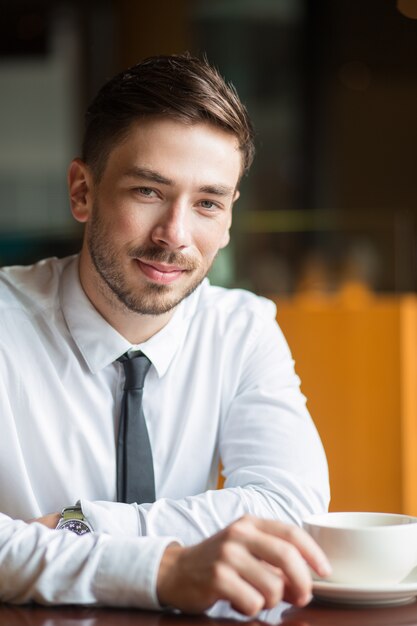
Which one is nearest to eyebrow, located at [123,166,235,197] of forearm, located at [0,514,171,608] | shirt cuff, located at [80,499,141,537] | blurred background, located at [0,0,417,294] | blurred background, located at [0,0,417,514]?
shirt cuff, located at [80,499,141,537]

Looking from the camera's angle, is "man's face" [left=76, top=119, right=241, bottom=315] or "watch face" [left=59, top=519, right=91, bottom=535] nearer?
"watch face" [left=59, top=519, right=91, bottom=535]

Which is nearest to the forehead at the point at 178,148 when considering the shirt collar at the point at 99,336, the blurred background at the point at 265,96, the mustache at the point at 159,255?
the mustache at the point at 159,255

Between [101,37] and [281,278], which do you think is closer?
[281,278]

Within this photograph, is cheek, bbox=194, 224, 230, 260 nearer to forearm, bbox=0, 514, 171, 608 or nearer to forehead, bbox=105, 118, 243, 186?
forehead, bbox=105, 118, 243, 186

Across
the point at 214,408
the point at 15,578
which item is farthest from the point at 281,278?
the point at 15,578

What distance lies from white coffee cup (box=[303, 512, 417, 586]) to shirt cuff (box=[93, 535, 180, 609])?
0.56 ft

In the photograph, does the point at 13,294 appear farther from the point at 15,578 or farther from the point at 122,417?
the point at 15,578

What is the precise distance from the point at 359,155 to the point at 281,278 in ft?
8.07

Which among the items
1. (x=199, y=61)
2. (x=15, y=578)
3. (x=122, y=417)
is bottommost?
(x=15, y=578)

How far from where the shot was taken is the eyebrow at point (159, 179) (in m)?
1.53

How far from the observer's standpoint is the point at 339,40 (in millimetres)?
7543

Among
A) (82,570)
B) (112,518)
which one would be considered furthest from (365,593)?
(112,518)

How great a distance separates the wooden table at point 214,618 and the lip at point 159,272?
0.61m

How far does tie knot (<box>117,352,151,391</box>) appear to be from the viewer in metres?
1.64
